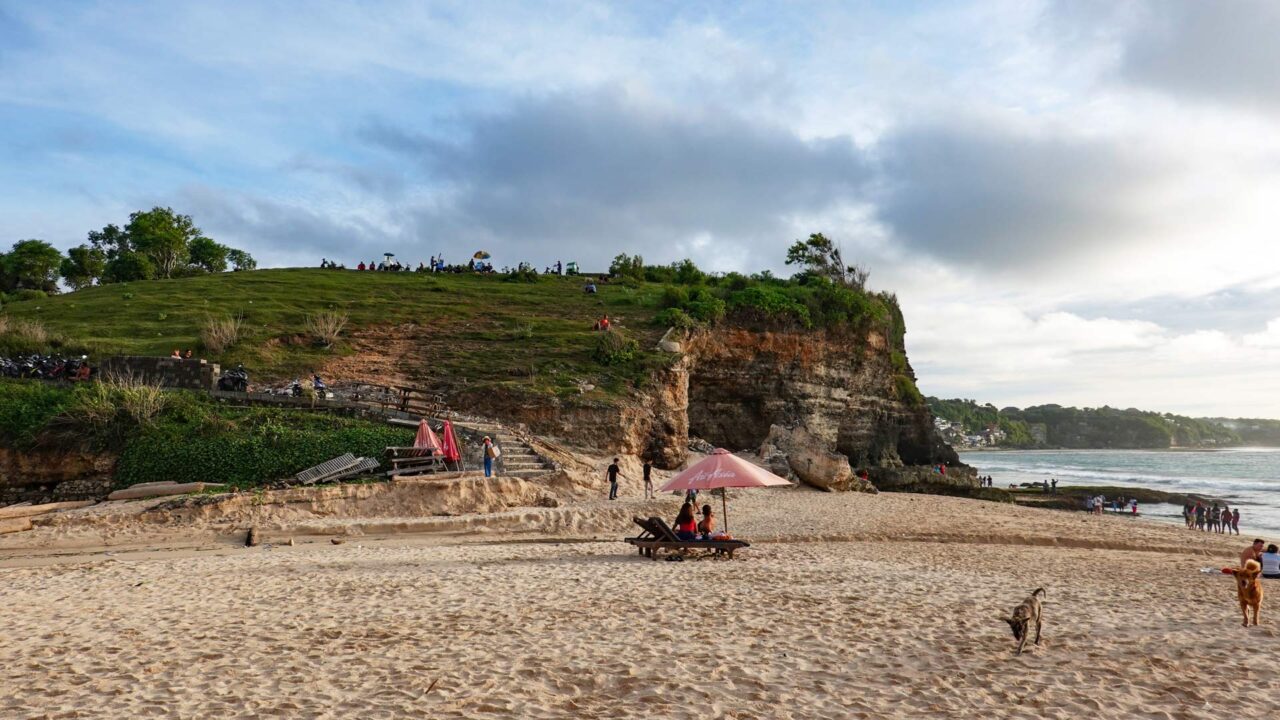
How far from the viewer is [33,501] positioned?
1962 cm

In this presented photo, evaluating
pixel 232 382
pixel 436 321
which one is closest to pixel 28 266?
pixel 436 321

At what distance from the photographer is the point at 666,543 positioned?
1335 cm

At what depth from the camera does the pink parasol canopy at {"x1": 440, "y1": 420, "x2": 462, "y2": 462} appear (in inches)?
801

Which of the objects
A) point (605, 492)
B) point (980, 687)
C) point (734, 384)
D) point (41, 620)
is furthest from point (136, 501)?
point (734, 384)

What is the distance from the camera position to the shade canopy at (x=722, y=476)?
13352 millimetres

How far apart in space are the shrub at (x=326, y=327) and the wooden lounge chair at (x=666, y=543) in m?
26.9

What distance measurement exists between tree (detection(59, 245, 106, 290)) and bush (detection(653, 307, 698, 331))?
63.1 metres

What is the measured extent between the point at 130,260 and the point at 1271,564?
Result: 7831 centimetres

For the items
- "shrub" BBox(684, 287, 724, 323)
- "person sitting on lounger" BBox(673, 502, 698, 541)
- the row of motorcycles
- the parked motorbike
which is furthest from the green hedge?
"shrub" BBox(684, 287, 724, 323)

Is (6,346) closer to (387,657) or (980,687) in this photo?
(387,657)

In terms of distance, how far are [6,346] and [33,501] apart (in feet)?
50.4

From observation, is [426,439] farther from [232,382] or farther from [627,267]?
[627,267]

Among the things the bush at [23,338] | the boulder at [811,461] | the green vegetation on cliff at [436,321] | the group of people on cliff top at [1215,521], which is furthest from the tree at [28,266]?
the group of people on cliff top at [1215,521]

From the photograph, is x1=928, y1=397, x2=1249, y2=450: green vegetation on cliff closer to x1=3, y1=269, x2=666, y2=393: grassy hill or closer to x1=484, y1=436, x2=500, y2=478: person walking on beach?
x1=3, y1=269, x2=666, y2=393: grassy hill
